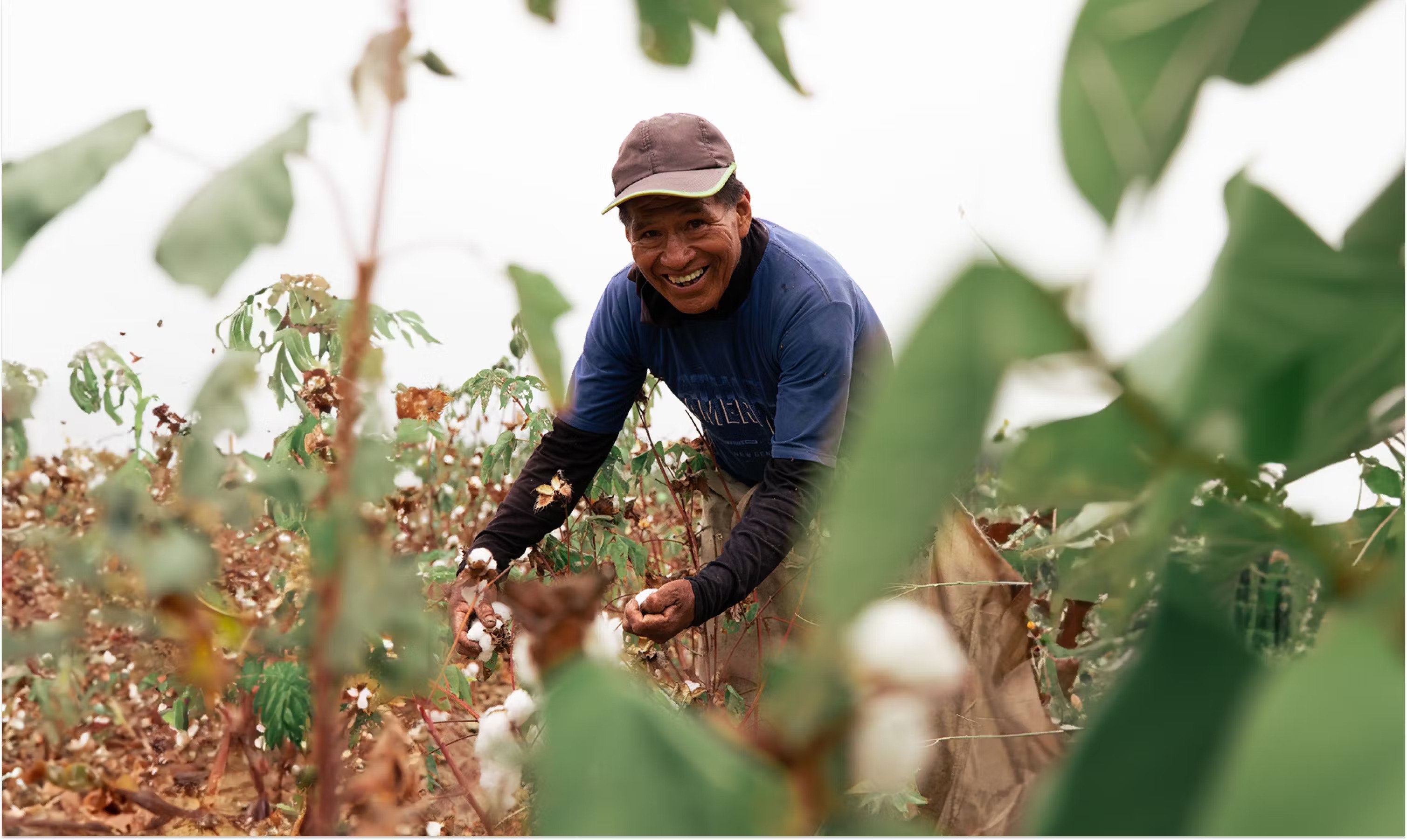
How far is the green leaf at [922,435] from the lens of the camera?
Answer: 0.47ft

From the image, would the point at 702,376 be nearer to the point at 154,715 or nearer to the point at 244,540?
the point at 244,540

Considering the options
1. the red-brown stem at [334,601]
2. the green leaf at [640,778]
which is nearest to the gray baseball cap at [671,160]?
the red-brown stem at [334,601]

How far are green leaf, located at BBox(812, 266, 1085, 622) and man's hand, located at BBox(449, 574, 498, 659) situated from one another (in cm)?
96

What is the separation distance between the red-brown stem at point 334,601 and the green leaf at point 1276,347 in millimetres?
177

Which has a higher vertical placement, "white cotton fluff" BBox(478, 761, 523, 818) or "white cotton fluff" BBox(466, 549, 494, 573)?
"white cotton fluff" BBox(478, 761, 523, 818)

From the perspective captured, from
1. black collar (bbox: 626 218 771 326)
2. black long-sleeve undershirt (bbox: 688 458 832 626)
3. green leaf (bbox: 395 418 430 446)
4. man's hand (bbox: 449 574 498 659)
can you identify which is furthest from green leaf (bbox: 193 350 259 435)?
black collar (bbox: 626 218 771 326)

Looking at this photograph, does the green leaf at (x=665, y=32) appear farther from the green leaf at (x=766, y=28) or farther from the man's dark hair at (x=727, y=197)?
the man's dark hair at (x=727, y=197)

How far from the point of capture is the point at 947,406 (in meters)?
0.15

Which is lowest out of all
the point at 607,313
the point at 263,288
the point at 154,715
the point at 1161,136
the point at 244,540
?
the point at 154,715

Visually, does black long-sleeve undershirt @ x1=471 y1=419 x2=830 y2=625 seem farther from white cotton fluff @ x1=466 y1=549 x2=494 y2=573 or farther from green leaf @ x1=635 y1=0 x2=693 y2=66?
green leaf @ x1=635 y1=0 x2=693 y2=66

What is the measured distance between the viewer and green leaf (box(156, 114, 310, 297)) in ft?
0.88

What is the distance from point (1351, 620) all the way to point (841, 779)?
86 millimetres

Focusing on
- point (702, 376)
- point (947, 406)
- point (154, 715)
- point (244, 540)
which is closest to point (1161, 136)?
point (947, 406)

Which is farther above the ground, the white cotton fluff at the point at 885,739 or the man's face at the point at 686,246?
the white cotton fluff at the point at 885,739
